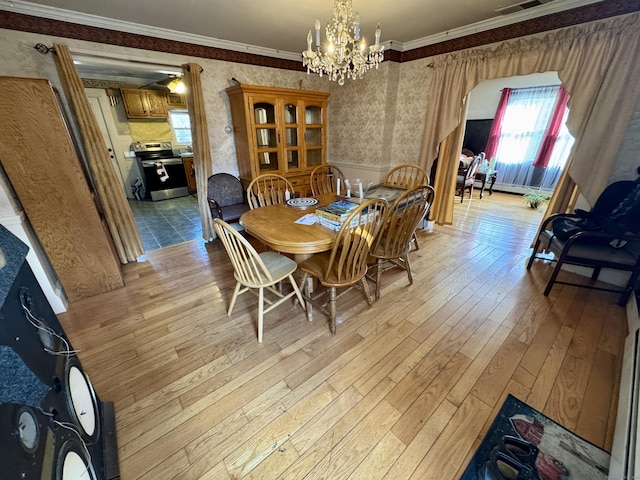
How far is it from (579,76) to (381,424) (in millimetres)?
3133

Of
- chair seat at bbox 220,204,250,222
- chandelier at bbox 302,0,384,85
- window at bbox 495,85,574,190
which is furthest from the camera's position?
window at bbox 495,85,574,190

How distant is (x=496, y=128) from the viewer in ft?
18.4

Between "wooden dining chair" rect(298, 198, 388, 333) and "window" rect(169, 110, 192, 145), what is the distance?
5363mm

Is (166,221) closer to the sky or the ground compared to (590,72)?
closer to the ground

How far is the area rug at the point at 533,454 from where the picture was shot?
1.06 metres

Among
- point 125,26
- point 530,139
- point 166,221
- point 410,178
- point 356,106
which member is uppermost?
point 125,26

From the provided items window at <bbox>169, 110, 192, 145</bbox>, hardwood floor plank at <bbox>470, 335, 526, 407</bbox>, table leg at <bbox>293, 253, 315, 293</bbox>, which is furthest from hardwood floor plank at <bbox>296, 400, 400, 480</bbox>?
window at <bbox>169, 110, 192, 145</bbox>

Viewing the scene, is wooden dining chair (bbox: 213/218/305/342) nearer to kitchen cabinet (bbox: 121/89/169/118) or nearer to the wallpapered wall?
the wallpapered wall

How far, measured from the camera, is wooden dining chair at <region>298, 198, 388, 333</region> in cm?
153

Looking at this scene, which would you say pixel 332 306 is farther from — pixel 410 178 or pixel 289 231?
pixel 410 178

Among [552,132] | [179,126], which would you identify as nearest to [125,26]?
[179,126]

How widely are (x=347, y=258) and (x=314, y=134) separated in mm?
2643

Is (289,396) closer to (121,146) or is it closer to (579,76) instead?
(579,76)

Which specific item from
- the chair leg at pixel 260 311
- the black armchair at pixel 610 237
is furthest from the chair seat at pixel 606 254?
the chair leg at pixel 260 311
